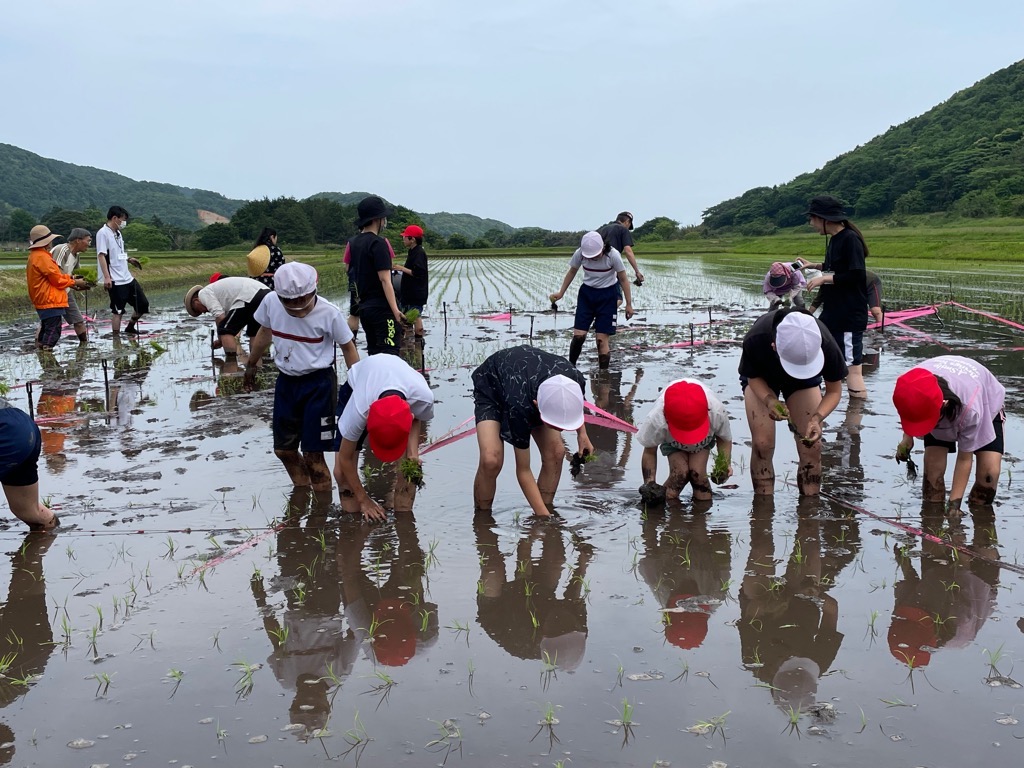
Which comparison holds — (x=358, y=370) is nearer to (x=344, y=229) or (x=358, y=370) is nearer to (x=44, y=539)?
(x=44, y=539)

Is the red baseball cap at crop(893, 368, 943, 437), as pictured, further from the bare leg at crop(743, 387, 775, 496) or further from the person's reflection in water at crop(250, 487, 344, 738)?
the person's reflection in water at crop(250, 487, 344, 738)

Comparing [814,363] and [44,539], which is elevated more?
[814,363]

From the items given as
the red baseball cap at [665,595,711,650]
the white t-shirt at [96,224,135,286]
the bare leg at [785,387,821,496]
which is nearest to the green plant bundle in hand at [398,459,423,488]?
the red baseball cap at [665,595,711,650]

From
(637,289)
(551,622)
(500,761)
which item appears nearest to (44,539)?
(551,622)

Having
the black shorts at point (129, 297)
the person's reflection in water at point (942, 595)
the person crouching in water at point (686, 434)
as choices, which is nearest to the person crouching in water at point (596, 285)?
the person crouching in water at point (686, 434)

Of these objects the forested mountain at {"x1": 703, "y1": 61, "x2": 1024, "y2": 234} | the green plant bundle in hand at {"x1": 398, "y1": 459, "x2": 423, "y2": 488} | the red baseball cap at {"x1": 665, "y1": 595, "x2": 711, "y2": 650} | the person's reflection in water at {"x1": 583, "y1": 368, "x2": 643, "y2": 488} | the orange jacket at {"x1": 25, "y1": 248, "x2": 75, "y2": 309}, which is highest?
the forested mountain at {"x1": 703, "y1": 61, "x2": 1024, "y2": 234}

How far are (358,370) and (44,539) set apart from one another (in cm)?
180

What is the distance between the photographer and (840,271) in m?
7.16

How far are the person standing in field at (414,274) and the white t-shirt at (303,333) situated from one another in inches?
218

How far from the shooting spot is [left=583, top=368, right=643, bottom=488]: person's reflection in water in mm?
6004

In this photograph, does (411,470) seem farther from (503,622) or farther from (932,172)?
(932,172)

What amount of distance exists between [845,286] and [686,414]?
3044 mm

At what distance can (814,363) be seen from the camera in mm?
5023

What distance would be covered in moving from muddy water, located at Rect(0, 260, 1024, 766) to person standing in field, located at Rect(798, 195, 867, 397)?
3.44 feet
